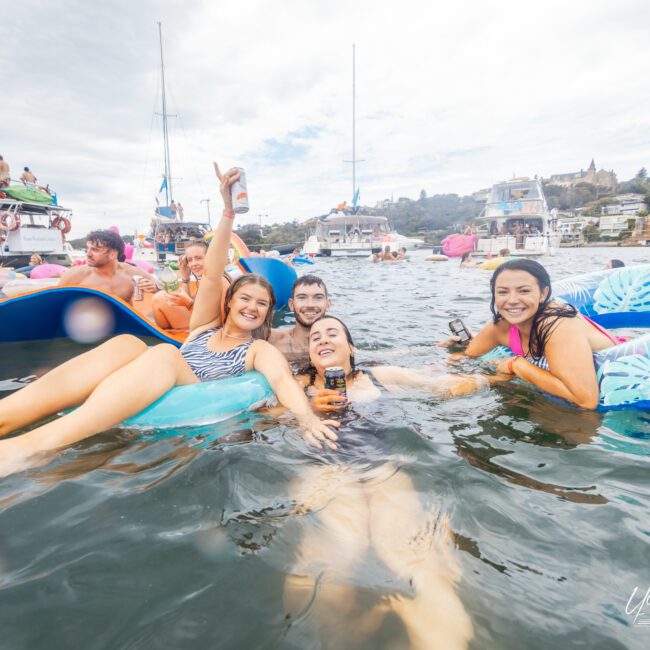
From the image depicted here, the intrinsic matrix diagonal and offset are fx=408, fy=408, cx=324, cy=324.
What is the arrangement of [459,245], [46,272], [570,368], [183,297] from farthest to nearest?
[459,245]
[46,272]
[183,297]
[570,368]

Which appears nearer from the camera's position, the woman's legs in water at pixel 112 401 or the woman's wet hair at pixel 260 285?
the woman's legs in water at pixel 112 401

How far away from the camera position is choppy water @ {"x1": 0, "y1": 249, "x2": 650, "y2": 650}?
4.10ft

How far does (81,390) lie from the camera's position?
2.45m

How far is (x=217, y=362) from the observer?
3.09 meters

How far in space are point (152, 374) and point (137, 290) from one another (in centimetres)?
325

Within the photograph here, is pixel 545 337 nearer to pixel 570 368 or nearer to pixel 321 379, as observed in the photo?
pixel 570 368

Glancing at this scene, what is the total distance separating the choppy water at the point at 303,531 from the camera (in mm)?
1250

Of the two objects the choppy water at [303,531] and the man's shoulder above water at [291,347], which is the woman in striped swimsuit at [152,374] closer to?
the choppy water at [303,531]

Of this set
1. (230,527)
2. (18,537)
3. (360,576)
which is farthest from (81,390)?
(360,576)

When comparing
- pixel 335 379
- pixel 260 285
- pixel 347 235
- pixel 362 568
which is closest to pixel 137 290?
pixel 260 285

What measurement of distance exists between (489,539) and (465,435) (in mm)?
983

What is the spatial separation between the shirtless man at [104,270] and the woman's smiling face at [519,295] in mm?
4017

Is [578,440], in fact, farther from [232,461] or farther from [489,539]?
[232,461]

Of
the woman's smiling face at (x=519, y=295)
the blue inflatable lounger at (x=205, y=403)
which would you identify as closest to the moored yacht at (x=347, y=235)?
the woman's smiling face at (x=519, y=295)
